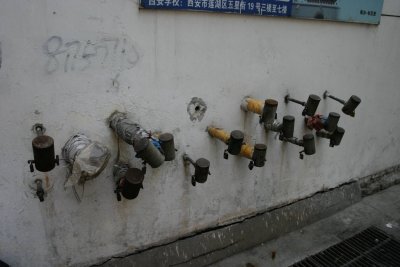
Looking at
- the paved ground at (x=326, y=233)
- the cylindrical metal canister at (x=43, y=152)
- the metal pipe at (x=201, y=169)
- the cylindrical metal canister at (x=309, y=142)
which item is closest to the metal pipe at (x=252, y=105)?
the cylindrical metal canister at (x=309, y=142)

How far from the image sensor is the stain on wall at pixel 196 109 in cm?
267

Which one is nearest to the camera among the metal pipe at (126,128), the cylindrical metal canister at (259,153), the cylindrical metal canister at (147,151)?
the cylindrical metal canister at (147,151)

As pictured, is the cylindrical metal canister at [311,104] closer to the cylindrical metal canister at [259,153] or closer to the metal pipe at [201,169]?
the cylindrical metal canister at [259,153]

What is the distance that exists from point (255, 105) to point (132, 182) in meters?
1.24

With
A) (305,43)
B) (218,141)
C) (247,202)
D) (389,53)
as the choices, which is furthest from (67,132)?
(389,53)

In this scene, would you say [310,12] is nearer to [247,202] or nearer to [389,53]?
[389,53]

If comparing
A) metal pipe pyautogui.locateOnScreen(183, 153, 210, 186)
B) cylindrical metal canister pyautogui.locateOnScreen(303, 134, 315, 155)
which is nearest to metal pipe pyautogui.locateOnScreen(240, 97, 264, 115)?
cylindrical metal canister pyautogui.locateOnScreen(303, 134, 315, 155)

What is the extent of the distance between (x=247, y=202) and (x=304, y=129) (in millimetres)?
948

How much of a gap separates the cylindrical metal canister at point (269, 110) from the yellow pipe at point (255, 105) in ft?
0.51

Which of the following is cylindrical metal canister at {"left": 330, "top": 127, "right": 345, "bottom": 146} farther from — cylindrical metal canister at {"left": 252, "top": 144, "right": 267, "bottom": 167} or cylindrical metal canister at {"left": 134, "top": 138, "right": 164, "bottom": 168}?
cylindrical metal canister at {"left": 134, "top": 138, "right": 164, "bottom": 168}

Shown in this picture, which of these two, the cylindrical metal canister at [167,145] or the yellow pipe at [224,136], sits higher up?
the cylindrical metal canister at [167,145]

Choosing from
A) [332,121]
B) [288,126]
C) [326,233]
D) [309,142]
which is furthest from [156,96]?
[326,233]

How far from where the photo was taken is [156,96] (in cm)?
248

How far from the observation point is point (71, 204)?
241 centimetres
